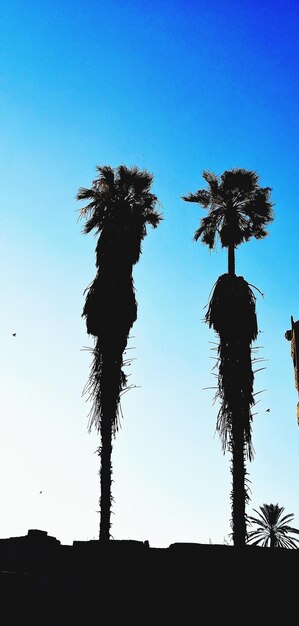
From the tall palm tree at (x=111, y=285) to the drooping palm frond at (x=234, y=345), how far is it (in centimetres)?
286

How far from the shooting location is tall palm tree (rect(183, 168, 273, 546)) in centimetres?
1880

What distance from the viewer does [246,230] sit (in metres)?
23.5

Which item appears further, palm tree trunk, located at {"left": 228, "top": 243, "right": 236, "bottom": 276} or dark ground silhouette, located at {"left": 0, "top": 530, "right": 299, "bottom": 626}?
palm tree trunk, located at {"left": 228, "top": 243, "right": 236, "bottom": 276}

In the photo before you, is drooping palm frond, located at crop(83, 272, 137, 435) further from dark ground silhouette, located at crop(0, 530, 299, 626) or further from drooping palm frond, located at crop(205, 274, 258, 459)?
dark ground silhouette, located at crop(0, 530, 299, 626)

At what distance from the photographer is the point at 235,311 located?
822 inches

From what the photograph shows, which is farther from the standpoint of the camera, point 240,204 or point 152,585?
point 240,204

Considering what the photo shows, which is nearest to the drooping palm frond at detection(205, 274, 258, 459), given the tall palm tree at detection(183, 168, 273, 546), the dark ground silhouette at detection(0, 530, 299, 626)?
the tall palm tree at detection(183, 168, 273, 546)

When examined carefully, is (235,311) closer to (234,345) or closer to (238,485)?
(234,345)

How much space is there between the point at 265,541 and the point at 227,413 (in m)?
34.0

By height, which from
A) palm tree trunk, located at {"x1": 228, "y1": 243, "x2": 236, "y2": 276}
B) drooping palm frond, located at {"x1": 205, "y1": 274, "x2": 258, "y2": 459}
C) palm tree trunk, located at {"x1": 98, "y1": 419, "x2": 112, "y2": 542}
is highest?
palm tree trunk, located at {"x1": 228, "y1": 243, "x2": 236, "y2": 276}

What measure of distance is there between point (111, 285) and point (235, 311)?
4094 millimetres

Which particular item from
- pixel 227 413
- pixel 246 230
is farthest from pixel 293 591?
pixel 246 230

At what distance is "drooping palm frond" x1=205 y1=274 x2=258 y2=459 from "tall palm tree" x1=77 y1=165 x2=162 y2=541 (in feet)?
9.38

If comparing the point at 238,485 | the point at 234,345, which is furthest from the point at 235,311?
the point at 238,485
